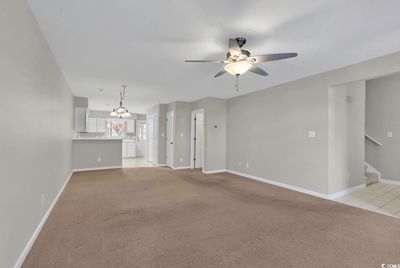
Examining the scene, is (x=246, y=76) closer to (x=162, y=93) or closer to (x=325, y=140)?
(x=325, y=140)

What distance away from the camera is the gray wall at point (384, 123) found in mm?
4602

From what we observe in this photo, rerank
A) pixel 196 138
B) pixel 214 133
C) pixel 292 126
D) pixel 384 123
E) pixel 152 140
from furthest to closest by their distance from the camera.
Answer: pixel 152 140
pixel 196 138
pixel 214 133
pixel 384 123
pixel 292 126

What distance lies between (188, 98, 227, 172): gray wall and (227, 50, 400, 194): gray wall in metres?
0.56

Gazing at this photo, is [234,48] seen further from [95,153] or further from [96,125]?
[96,125]

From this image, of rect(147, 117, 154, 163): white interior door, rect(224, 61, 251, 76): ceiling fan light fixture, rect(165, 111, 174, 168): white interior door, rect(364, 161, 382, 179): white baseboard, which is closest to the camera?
rect(224, 61, 251, 76): ceiling fan light fixture

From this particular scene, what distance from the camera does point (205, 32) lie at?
2207 millimetres

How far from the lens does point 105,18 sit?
196 centimetres

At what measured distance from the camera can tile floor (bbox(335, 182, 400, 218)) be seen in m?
3.04

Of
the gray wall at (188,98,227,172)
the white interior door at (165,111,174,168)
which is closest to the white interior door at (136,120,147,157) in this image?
the white interior door at (165,111,174,168)

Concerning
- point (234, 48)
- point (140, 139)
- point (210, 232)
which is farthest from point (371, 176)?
point (140, 139)

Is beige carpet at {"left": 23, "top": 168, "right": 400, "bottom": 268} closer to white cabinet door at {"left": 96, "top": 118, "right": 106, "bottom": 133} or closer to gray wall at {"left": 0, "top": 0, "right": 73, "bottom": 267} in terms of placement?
gray wall at {"left": 0, "top": 0, "right": 73, "bottom": 267}

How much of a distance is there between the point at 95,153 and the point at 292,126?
6.02m

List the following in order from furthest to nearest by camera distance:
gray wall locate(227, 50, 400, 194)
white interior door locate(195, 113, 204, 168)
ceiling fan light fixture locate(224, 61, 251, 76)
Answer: white interior door locate(195, 113, 204, 168)
gray wall locate(227, 50, 400, 194)
ceiling fan light fixture locate(224, 61, 251, 76)

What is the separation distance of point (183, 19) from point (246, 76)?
2.26 meters
